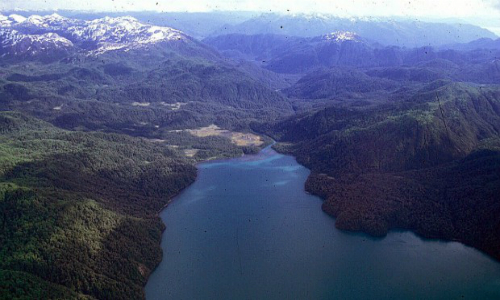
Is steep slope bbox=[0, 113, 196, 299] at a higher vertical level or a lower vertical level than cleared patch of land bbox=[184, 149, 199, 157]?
higher

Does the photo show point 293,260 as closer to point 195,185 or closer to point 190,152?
point 195,185

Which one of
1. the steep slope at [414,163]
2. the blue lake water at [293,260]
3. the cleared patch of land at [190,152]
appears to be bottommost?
the cleared patch of land at [190,152]

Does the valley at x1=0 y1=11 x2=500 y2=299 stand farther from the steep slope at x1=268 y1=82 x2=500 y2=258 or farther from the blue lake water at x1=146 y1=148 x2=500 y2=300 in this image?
the blue lake water at x1=146 y1=148 x2=500 y2=300

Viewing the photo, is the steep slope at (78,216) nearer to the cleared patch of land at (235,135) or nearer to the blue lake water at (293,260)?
the blue lake water at (293,260)

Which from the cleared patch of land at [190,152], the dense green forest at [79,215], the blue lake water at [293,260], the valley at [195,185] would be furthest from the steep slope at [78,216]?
the cleared patch of land at [190,152]

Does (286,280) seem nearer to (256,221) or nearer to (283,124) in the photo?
(256,221)

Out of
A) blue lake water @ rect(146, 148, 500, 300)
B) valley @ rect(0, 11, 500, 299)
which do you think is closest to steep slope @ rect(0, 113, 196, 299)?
valley @ rect(0, 11, 500, 299)
